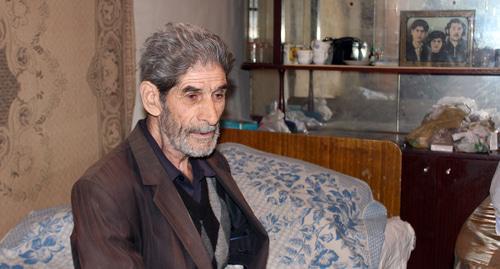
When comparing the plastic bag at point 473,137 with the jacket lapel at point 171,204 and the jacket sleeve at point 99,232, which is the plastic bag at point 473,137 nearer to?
the jacket lapel at point 171,204

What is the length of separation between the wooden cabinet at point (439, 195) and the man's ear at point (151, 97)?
1.90m

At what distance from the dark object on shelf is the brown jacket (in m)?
2.15

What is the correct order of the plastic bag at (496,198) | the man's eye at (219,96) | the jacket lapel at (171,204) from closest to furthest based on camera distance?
1. the jacket lapel at (171,204)
2. the man's eye at (219,96)
3. the plastic bag at (496,198)

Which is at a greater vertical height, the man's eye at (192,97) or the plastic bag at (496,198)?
the man's eye at (192,97)

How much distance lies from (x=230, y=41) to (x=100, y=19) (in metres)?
1.30

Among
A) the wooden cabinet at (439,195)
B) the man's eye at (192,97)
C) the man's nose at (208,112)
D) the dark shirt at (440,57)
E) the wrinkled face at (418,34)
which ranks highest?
the wrinkled face at (418,34)

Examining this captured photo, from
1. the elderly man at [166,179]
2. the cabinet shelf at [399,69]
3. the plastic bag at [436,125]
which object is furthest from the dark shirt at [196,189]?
the cabinet shelf at [399,69]

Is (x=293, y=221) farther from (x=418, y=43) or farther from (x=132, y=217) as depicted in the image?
(x=418, y=43)

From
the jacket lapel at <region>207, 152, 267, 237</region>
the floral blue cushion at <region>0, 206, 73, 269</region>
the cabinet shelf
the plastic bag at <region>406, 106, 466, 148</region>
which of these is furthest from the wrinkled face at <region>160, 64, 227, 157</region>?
the cabinet shelf

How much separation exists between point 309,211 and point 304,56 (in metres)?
1.39

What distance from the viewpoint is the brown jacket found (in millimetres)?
1494

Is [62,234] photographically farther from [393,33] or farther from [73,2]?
[393,33]

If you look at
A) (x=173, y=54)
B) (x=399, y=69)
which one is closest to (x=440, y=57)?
(x=399, y=69)

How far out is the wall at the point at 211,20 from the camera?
300cm
